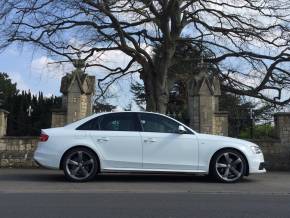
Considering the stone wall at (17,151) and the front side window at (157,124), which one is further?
the stone wall at (17,151)

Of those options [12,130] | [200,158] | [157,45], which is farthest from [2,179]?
[157,45]

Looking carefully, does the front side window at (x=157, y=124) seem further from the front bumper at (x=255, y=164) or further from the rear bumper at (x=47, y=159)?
the rear bumper at (x=47, y=159)

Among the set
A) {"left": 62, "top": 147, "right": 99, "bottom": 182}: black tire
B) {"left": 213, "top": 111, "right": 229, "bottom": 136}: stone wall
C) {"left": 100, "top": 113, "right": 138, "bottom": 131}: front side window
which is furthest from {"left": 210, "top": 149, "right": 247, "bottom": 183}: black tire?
{"left": 213, "top": 111, "right": 229, "bottom": 136}: stone wall

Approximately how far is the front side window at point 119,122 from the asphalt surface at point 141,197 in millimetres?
1195

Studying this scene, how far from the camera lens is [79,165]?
11.3 m

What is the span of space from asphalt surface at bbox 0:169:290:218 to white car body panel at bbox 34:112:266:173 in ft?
1.31

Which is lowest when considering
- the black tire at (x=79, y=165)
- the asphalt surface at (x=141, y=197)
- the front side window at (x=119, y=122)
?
the asphalt surface at (x=141, y=197)

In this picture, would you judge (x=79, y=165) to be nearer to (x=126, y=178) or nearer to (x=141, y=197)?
(x=126, y=178)

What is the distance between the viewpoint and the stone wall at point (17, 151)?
1642 cm

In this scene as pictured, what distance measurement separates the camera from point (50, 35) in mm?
22844

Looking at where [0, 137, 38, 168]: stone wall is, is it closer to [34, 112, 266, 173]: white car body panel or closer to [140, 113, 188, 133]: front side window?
[34, 112, 266, 173]: white car body panel

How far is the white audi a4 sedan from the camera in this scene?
11359 mm

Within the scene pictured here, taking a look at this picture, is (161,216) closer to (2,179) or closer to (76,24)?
(2,179)

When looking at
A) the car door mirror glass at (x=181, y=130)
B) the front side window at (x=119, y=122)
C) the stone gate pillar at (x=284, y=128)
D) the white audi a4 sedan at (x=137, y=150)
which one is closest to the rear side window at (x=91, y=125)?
the white audi a4 sedan at (x=137, y=150)
